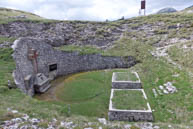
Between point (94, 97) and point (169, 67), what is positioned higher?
point (169, 67)

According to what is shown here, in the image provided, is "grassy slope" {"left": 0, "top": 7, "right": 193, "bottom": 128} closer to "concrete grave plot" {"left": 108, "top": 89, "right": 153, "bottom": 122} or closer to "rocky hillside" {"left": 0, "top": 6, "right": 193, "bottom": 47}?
"rocky hillside" {"left": 0, "top": 6, "right": 193, "bottom": 47}

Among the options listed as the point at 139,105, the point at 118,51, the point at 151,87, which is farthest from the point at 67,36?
the point at 139,105

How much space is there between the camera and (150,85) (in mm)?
12945

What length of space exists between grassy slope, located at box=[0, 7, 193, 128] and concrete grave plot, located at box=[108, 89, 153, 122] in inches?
34.5

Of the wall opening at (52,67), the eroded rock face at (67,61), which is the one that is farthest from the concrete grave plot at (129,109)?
the wall opening at (52,67)

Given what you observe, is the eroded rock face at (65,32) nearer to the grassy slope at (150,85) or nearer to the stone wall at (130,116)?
the grassy slope at (150,85)

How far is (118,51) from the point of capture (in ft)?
72.6

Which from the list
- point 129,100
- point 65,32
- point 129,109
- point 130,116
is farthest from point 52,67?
point 130,116

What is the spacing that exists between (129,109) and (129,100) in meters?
1.11

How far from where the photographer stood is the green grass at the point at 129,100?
9113mm

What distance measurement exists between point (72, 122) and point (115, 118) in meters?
3.96

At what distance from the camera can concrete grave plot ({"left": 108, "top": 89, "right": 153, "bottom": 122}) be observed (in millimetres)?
8555

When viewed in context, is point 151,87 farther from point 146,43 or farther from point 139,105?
point 146,43

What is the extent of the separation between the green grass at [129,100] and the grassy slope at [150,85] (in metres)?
0.98
